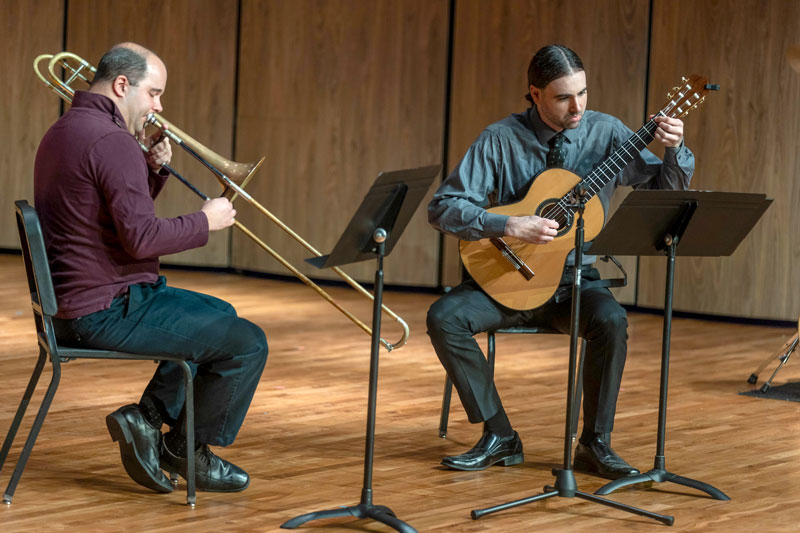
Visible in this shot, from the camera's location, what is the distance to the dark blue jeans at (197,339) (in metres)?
3.15

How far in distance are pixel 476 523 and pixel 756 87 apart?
4.65 m

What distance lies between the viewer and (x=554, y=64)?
3697mm

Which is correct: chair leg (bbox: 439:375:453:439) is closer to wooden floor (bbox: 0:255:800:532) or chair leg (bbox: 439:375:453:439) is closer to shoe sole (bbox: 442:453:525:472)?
wooden floor (bbox: 0:255:800:532)

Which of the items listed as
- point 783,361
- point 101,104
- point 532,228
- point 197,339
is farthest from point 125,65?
point 783,361

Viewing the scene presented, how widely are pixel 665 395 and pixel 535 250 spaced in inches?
25.4

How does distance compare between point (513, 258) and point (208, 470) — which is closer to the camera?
point (208, 470)

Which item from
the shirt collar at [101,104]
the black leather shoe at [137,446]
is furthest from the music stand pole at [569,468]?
the shirt collar at [101,104]

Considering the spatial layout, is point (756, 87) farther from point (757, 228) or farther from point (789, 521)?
point (789, 521)

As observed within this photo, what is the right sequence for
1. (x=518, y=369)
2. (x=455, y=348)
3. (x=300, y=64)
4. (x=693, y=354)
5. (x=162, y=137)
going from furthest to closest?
(x=300, y=64), (x=693, y=354), (x=518, y=369), (x=455, y=348), (x=162, y=137)

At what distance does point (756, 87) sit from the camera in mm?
6961

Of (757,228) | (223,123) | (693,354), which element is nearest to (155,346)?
(693,354)

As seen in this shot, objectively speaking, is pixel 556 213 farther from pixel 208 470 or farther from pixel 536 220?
pixel 208 470

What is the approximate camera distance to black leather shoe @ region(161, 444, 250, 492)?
334cm

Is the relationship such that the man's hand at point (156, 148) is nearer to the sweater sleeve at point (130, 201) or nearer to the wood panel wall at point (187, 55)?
the sweater sleeve at point (130, 201)
